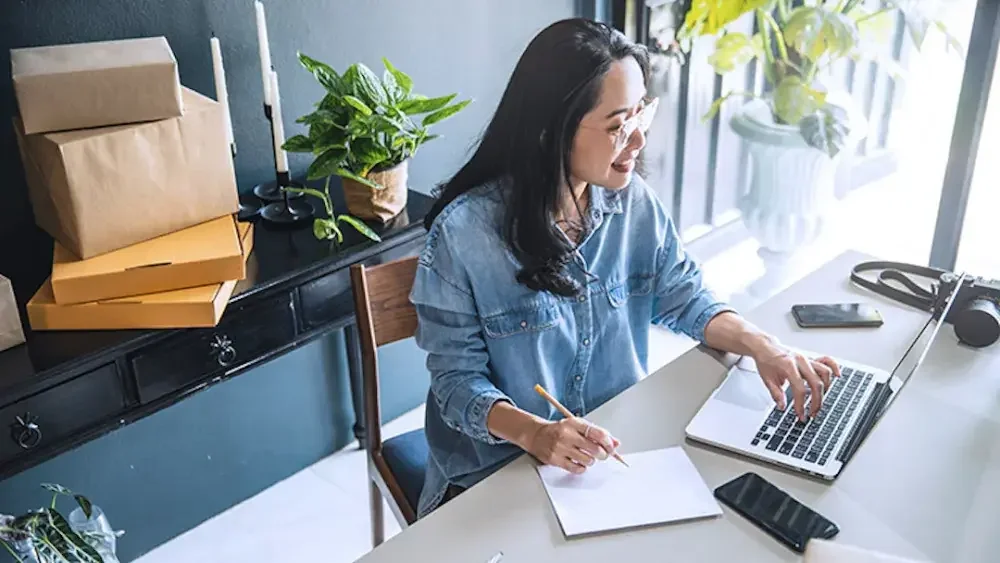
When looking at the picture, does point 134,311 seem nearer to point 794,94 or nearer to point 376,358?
point 376,358

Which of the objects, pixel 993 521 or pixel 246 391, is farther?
pixel 246 391

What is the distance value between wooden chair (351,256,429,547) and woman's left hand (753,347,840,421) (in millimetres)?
580

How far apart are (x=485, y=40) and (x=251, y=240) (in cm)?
88

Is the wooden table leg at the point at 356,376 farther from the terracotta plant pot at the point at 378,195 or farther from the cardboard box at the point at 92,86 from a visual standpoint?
the cardboard box at the point at 92,86

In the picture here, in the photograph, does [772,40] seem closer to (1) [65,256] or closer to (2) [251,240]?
(2) [251,240]

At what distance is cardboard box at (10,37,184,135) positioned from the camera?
144 centimetres

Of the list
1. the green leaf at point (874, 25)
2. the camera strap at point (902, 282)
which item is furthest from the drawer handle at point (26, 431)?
the green leaf at point (874, 25)

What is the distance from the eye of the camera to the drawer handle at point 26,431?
1.41 m

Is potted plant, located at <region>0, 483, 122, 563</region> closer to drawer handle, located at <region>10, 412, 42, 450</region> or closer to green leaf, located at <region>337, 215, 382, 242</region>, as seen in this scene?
drawer handle, located at <region>10, 412, 42, 450</region>

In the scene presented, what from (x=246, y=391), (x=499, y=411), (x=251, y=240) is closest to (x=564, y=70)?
(x=499, y=411)

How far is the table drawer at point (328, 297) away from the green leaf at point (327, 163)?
7.2 inches

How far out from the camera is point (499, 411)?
1.28 meters

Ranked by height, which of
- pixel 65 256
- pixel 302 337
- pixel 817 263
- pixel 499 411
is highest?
pixel 65 256

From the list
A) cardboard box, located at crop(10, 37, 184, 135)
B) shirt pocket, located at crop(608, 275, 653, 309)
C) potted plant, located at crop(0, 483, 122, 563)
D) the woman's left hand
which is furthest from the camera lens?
potted plant, located at crop(0, 483, 122, 563)
